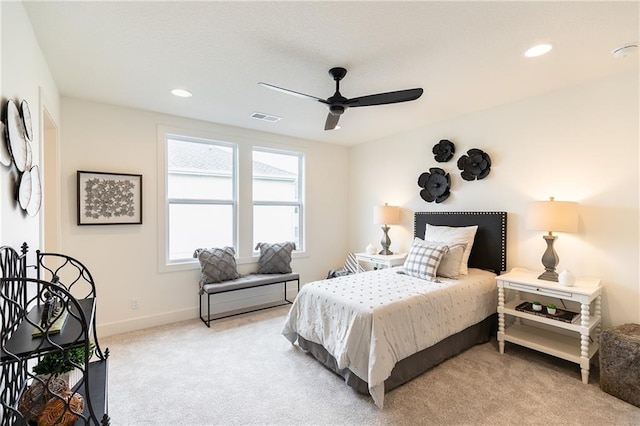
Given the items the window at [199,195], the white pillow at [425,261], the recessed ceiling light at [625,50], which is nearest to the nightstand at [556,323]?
the white pillow at [425,261]

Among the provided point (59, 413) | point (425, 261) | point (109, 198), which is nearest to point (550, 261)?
point (425, 261)

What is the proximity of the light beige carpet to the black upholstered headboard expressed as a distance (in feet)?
2.78

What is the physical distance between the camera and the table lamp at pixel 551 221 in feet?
8.63

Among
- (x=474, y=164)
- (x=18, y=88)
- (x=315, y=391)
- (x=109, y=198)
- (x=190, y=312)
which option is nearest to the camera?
(x=18, y=88)

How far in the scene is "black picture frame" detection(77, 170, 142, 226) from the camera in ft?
10.4

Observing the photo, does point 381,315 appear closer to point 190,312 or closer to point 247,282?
point 247,282

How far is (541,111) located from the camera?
121 inches

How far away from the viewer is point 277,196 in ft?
15.5

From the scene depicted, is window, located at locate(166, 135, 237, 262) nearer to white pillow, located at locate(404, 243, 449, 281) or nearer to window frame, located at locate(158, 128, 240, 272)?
window frame, located at locate(158, 128, 240, 272)

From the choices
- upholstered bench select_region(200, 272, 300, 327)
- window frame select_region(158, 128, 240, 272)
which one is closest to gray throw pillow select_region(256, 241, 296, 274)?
upholstered bench select_region(200, 272, 300, 327)

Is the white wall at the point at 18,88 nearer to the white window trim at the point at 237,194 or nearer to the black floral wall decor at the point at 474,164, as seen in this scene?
the white window trim at the point at 237,194

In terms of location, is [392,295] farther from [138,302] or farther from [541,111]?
[138,302]

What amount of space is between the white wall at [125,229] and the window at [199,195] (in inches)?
7.4

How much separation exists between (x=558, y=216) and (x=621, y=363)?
3.72ft
